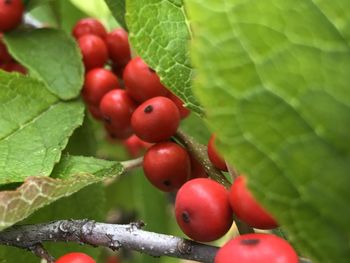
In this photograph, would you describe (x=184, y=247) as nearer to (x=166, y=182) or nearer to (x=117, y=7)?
(x=166, y=182)

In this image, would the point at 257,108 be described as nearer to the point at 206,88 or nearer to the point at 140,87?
the point at 206,88

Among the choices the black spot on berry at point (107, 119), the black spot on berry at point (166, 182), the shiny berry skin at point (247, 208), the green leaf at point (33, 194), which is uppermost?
the shiny berry skin at point (247, 208)

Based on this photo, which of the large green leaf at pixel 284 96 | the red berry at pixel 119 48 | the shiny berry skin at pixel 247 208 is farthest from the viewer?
the red berry at pixel 119 48

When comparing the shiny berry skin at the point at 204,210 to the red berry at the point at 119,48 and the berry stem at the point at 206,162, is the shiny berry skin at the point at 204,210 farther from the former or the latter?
the red berry at the point at 119,48

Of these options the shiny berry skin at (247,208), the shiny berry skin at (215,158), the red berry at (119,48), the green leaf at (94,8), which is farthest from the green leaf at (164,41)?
the green leaf at (94,8)

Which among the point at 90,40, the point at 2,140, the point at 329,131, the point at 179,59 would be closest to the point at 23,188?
the point at 2,140

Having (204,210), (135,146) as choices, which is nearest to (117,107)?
(204,210)
